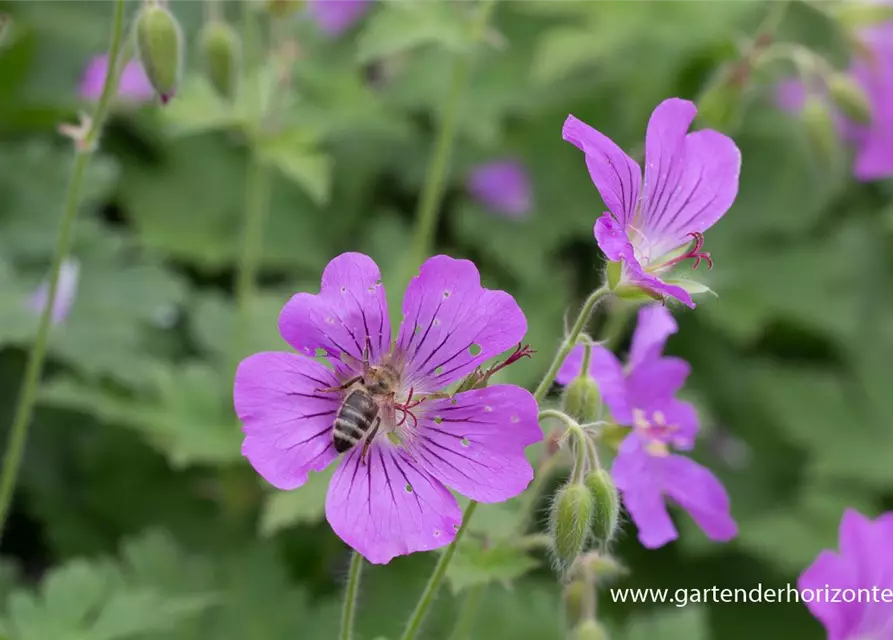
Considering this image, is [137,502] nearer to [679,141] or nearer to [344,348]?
[344,348]

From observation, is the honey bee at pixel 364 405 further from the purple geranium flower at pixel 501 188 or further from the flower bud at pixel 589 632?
the purple geranium flower at pixel 501 188

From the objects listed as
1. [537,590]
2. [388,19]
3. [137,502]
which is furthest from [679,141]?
[137,502]

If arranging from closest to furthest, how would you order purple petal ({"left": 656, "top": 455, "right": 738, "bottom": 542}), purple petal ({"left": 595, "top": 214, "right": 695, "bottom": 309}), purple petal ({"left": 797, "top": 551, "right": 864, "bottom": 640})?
purple petal ({"left": 595, "top": 214, "right": 695, "bottom": 309}) < purple petal ({"left": 797, "top": 551, "right": 864, "bottom": 640}) < purple petal ({"left": 656, "top": 455, "right": 738, "bottom": 542})

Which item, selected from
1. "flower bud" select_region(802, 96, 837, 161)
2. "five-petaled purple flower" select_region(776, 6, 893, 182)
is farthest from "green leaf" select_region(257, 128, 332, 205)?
"five-petaled purple flower" select_region(776, 6, 893, 182)

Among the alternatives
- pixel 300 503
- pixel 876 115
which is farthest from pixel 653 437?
pixel 876 115

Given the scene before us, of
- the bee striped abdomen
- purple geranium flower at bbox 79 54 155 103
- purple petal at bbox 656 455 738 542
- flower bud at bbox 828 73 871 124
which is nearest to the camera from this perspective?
the bee striped abdomen

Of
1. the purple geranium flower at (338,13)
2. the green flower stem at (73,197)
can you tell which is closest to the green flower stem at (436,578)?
the green flower stem at (73,197)

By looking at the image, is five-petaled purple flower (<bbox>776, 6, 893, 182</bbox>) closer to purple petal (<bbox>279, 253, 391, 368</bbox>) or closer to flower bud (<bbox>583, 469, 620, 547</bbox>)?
flower bud (<bbox>583, 469, 620, 547</bbox>)

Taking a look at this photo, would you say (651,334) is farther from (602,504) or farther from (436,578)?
(436,578)
